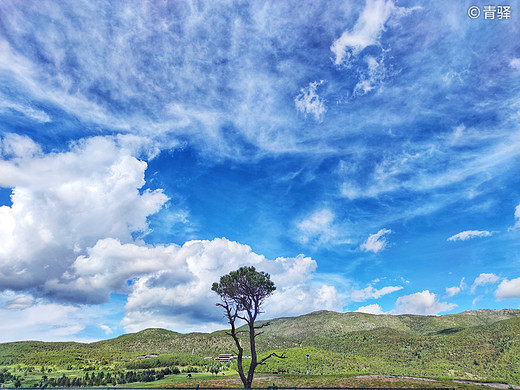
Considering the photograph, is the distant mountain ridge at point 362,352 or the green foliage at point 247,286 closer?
the green foliage at point 247,286

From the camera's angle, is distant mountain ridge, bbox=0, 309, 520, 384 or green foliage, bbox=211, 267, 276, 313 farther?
distant mountain ridge, bbox=0, 309, 520, 384

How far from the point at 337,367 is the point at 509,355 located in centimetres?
4615

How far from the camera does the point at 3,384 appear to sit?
36.8 meters

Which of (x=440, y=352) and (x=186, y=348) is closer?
(x=440, y=352)

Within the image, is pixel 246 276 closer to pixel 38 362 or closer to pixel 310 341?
pixel 38 362

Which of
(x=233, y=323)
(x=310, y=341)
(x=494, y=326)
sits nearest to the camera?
(x=233, y=323)

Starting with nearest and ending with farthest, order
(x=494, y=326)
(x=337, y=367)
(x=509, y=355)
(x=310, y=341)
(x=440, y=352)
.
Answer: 1. (x=337, y=367)
2. (x=509, y=355)
3. (x=440, y=352)
4. (x=494, y=326)
5. (x=310, y=341)

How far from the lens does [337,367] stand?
68.1 meters

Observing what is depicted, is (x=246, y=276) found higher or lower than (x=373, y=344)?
higher

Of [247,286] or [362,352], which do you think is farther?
[362,352]

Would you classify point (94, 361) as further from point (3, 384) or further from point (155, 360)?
point (3, 384)

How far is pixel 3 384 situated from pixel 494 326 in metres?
140

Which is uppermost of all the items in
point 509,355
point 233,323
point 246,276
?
point 246,276

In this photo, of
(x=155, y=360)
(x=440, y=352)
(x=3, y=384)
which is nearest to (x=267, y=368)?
(x=155, y=360)
